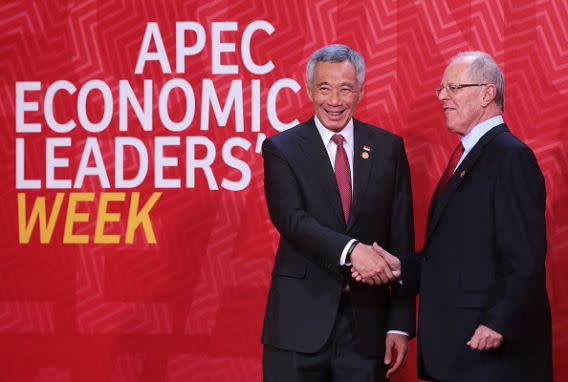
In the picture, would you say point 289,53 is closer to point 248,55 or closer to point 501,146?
point 248,55

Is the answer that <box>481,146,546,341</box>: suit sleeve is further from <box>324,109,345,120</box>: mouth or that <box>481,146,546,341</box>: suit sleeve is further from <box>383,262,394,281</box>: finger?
<box>324,109,345,120</box>: mouth

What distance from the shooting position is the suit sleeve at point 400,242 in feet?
8.07

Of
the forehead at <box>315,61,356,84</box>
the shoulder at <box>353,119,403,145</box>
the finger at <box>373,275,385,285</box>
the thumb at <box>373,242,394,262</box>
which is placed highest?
the forehead at <box>315,61,356,84</box>

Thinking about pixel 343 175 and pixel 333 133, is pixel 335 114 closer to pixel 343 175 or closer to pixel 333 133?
pixel 333 133

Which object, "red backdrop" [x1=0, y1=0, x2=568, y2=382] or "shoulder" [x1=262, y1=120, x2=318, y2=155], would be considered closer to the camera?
"shoulder" [x1=262, y1=120, x2=318, y2=155]

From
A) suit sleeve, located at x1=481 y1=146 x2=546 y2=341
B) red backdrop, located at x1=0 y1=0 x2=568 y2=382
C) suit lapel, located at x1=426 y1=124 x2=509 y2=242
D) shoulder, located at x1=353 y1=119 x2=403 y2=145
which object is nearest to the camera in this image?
Answer: suit sleeve, located at x1=481 y1=146 x2=546 y2=341

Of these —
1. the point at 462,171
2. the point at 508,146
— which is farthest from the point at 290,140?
the point at 508,146

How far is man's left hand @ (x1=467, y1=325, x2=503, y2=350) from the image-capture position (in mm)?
2131

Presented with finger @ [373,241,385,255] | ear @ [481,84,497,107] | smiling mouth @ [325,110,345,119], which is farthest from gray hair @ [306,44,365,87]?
finger @ [373,241,385,255]

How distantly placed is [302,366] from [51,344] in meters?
1.55

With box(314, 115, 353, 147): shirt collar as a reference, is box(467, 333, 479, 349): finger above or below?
below

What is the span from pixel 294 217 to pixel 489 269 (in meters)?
0.56

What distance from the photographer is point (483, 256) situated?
7.29 ft

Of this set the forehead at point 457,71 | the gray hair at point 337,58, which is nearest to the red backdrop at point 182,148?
the gray hair at point 337,58
